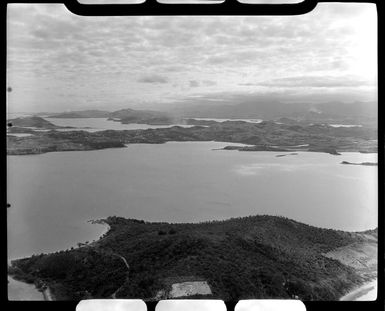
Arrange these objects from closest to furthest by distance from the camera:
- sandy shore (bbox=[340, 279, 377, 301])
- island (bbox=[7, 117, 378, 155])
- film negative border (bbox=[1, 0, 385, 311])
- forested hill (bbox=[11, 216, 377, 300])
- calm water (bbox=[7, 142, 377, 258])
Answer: film negative border (bbox=[1, 0, 385, 311])
sandy shore (bbox=[340, 279, 377, 301])
forested hill (bbox=[11, 216, 377, 300])
island (bbox=[7, 117, 378, 155])
calm water (bbox=[7, 142, 377, 258])

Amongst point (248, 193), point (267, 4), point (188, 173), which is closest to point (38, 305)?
point (267, 4)

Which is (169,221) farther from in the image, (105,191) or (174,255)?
(105,191)

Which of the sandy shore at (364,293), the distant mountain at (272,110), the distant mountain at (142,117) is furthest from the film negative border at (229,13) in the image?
the distant mountain at (142,117)

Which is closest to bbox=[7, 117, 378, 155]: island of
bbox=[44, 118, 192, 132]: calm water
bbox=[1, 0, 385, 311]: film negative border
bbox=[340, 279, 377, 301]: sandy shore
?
bbox=[44, 118, 192, 132]: calm water

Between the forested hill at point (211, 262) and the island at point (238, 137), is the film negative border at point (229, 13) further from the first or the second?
the island at point (238, 137)

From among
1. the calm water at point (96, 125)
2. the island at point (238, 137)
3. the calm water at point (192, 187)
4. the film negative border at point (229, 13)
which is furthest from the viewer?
the calm water at point (192, 187)

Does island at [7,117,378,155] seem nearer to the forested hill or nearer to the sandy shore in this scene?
the forested hill

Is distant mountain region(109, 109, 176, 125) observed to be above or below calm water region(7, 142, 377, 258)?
above
